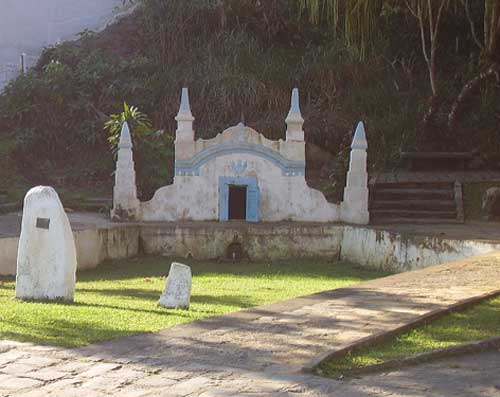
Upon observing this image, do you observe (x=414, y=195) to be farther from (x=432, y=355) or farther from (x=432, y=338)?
(x=432, y=355)

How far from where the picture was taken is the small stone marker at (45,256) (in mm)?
8344

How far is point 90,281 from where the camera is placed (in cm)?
1193

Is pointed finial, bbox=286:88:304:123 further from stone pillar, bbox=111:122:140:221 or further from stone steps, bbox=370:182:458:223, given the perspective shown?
stone pillar, bbox=111:122:140:221

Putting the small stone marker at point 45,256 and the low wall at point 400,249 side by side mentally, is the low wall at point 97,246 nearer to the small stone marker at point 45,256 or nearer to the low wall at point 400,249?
the low wall at point 400,249

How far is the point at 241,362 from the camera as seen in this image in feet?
17.6

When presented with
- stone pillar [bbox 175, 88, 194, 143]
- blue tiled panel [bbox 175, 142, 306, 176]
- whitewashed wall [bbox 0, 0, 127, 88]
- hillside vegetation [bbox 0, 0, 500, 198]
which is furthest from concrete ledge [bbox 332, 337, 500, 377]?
whitewashed wall [bbox 0, 0, 127, 88]

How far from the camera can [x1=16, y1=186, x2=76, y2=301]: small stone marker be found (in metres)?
8.34

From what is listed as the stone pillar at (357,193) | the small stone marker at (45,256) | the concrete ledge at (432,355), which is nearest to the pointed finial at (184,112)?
the stone pillar at (357,193)

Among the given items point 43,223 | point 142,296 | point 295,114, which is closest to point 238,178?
point 295,114

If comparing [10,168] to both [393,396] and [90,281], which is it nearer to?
[90,281]

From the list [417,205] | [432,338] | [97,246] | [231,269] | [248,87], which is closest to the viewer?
[432,338]

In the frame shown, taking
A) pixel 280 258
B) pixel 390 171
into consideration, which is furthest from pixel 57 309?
pixel 390 171

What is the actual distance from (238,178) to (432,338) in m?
10.1

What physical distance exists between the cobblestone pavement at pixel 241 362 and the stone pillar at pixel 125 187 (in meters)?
9.04
